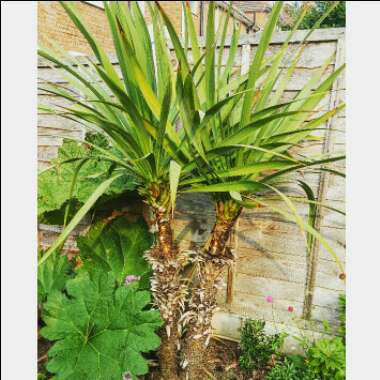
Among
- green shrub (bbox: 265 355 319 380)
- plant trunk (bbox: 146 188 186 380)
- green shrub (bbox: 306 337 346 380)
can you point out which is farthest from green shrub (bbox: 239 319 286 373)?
plant trunk (bbox: 146 188 186 380)

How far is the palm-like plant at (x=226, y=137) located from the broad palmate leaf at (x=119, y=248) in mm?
449

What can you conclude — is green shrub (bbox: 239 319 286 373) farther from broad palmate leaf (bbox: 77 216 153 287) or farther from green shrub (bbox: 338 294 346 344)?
broad palmate leaf (bbox: 77 216 153 287)

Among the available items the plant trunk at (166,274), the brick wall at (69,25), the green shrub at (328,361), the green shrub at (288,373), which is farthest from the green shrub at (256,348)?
the brick wall at (69,25)

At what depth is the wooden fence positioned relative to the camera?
2078 mm

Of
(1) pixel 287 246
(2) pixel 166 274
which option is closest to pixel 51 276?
(2) pixel 166 274

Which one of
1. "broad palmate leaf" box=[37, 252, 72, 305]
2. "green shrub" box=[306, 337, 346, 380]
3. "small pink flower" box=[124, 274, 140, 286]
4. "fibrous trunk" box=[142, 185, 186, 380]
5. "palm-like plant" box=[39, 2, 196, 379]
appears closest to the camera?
"palm-like plant" box=[39, 2, 196, 379]

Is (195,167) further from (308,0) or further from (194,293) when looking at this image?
(308,0)

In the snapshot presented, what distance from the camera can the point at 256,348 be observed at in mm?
2148

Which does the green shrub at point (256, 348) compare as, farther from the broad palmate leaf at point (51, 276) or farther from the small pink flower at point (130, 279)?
the broad palmate leaf at point (51, 276)

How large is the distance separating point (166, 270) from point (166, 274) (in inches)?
0.8

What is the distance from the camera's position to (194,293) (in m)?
1.92

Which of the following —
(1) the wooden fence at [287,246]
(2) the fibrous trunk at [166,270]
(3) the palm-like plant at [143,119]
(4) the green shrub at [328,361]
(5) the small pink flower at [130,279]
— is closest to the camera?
(3) the palm-like plant at [143,119]

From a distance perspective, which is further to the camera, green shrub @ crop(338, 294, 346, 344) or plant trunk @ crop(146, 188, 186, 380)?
green shrub @ crop(338, 294, 346, 344)

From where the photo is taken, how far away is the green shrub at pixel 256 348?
84.0 inches
